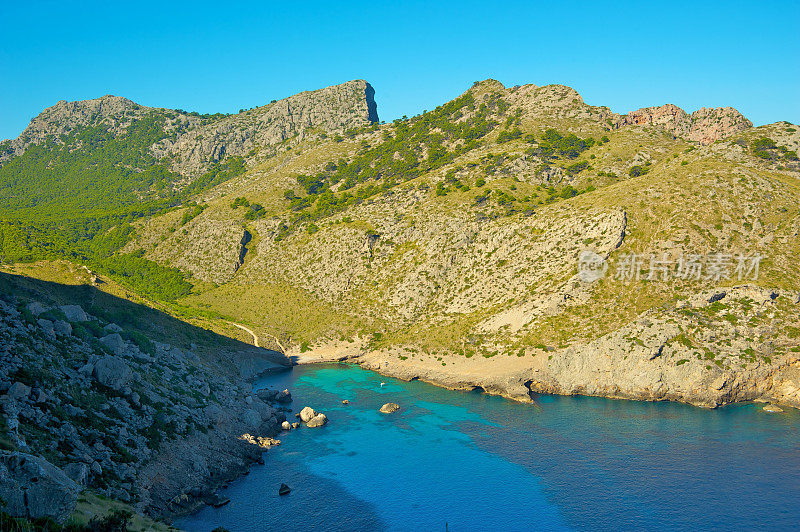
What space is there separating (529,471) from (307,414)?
35087 mm

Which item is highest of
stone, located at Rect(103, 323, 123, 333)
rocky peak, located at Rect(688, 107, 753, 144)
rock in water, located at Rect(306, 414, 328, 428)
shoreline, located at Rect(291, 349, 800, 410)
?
rocky peak, located at Rect(688, 107, 753, 144)

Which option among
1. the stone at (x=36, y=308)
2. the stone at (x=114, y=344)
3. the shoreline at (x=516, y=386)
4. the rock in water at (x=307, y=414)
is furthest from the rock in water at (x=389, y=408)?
the stone at (x=36, y=308)

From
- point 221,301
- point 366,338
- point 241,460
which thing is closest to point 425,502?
point 241,460

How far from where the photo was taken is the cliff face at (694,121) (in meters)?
149

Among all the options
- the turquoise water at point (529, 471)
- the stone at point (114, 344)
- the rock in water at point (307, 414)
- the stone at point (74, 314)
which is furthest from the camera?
the rock in water at point (307, 414)

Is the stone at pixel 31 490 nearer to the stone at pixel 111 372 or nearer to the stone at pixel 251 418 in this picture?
the stone at pixel 111 372

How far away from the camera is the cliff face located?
490 ft

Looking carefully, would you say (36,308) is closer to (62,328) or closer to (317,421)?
(62,328)

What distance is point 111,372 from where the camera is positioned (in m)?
54.6

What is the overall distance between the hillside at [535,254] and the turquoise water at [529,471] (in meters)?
9.24

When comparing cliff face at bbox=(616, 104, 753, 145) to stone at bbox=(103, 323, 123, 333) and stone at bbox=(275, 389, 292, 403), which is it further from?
stone at bbox=(103, 323, 123, 333)

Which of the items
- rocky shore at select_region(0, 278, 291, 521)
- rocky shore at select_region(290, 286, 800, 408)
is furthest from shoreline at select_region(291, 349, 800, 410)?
rocky shore at select_region(0, 278, 291, 521)

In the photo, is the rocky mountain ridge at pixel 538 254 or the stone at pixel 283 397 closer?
the rocky mountain ridge at pixel 538 254

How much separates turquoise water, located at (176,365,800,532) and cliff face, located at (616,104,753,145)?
4221 inches
